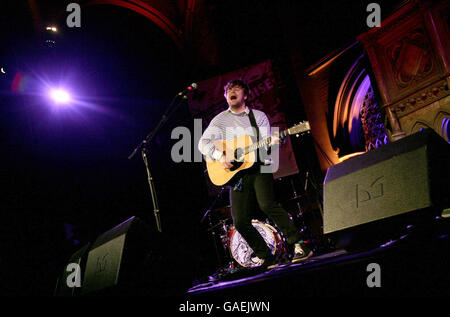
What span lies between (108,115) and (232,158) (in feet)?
10.4

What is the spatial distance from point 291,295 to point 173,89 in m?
5.22

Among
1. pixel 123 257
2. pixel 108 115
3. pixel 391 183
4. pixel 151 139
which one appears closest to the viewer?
pixel 391 183

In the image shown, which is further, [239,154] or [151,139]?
[151,139]

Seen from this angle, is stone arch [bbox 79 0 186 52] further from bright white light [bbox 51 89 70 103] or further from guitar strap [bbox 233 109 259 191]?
guitar strap [bbox 233 109 259 191]

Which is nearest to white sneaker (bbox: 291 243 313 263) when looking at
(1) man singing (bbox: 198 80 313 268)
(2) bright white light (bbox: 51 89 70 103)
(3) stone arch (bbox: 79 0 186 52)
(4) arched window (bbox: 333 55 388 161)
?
(1) man singing (bbox: 198 80 313 268)

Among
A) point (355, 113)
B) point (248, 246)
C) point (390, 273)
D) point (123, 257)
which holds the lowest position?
point (390, 273)

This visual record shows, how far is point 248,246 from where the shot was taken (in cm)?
464

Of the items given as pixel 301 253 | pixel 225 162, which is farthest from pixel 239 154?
pixel 301 253

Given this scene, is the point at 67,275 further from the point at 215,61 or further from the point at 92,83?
the point at 215,61

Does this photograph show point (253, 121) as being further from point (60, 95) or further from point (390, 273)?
point (60, 95)

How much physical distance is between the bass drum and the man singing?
4.40 ft

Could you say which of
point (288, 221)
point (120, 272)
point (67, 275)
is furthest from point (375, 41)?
point (67, 275)

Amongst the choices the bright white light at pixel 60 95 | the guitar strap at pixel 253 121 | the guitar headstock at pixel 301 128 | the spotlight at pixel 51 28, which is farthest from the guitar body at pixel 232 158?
the bright white light at pixel 60 95

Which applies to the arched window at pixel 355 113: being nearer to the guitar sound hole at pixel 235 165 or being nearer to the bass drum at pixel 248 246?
the bass drum at pixel 248 246
